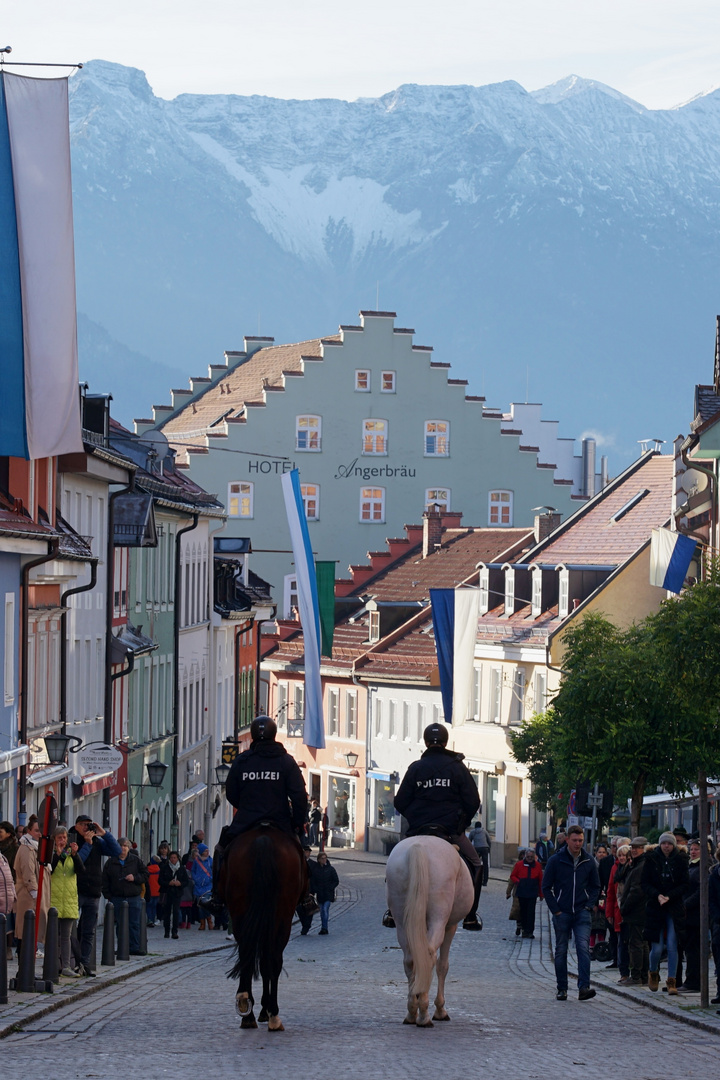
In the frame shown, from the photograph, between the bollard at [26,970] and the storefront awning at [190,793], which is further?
the storefront awning at [190,793]

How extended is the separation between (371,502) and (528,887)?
2111 inches

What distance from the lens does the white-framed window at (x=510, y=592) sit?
6819 centimetres

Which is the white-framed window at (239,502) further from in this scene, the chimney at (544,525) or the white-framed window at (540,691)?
the white-framed window at (540,691)

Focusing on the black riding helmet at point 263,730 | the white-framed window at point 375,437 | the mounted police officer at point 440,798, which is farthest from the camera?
the white-framed window at point 375,437

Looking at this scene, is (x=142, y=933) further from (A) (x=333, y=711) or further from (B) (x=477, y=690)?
(A) (x=333, y=711)

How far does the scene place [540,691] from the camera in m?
64.4

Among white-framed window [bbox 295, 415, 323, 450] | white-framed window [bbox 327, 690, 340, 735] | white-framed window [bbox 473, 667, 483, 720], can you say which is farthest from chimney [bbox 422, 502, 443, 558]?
white-framed window [bbox 473, 667, 483, 720]

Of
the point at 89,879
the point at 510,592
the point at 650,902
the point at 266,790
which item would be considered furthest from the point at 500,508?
the point at 266,790

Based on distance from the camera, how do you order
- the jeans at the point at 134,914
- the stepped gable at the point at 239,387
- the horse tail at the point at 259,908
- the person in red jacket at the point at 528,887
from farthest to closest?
the stepped gable at the point at 239,387
the person in red jacket at the point at 528,887
the jeans at the point at 134,914
the horse tail at the point at 259,908

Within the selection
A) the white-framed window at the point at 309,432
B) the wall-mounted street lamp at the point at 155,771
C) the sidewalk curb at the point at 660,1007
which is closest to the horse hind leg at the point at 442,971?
the sidewalk curb at the point at 660,1007

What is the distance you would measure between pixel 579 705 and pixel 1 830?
1901 centimetres

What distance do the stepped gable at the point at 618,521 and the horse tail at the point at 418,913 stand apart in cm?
5059

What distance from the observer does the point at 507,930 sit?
119 feet

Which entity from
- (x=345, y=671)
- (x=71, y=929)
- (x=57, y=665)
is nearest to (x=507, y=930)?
(x=57, y=665)
